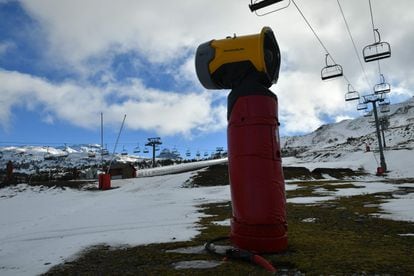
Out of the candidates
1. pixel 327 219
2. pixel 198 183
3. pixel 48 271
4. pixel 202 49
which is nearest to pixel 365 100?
pixel 198 183

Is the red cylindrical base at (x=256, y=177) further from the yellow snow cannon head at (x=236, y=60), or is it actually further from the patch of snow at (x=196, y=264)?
the patch of snow at (x=196, y=264)

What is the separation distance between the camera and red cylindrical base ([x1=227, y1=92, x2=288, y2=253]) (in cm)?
431

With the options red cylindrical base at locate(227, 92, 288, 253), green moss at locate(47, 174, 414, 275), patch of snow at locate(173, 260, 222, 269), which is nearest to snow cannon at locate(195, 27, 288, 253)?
red cylindrical base at locate(227, 92, 288, 253)

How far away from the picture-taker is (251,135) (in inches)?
179

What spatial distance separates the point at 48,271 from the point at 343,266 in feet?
10.1

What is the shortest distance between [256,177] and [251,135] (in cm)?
56

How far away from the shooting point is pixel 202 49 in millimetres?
5129

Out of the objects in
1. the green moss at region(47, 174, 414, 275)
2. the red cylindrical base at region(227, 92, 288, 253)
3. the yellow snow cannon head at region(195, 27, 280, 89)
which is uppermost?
the yellow snow cannon head at region(195, 27, 280, 89)

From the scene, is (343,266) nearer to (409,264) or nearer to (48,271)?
(409,264)

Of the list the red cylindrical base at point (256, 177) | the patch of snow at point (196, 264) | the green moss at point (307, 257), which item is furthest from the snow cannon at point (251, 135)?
the patch of snow at point (196, 264)

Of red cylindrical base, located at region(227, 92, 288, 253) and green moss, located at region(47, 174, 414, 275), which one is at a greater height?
red cylindrical base, located at region(227, 92, 288, 253)

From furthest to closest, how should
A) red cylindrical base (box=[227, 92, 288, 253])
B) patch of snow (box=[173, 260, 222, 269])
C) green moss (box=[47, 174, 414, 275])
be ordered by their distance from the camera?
1. red cylindrical base (box=[227, 92, 288, 253])
2. patch of snow (box=[173, 260, 222, 269])
3. green moss (box=[47, 174, 414, 275])

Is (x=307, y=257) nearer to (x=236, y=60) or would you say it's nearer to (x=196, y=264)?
(x=196, y=264)

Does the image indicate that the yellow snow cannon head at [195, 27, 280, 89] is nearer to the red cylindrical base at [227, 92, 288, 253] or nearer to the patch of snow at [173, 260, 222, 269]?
the red cylindrical base at [227, 92, 288, 253]
